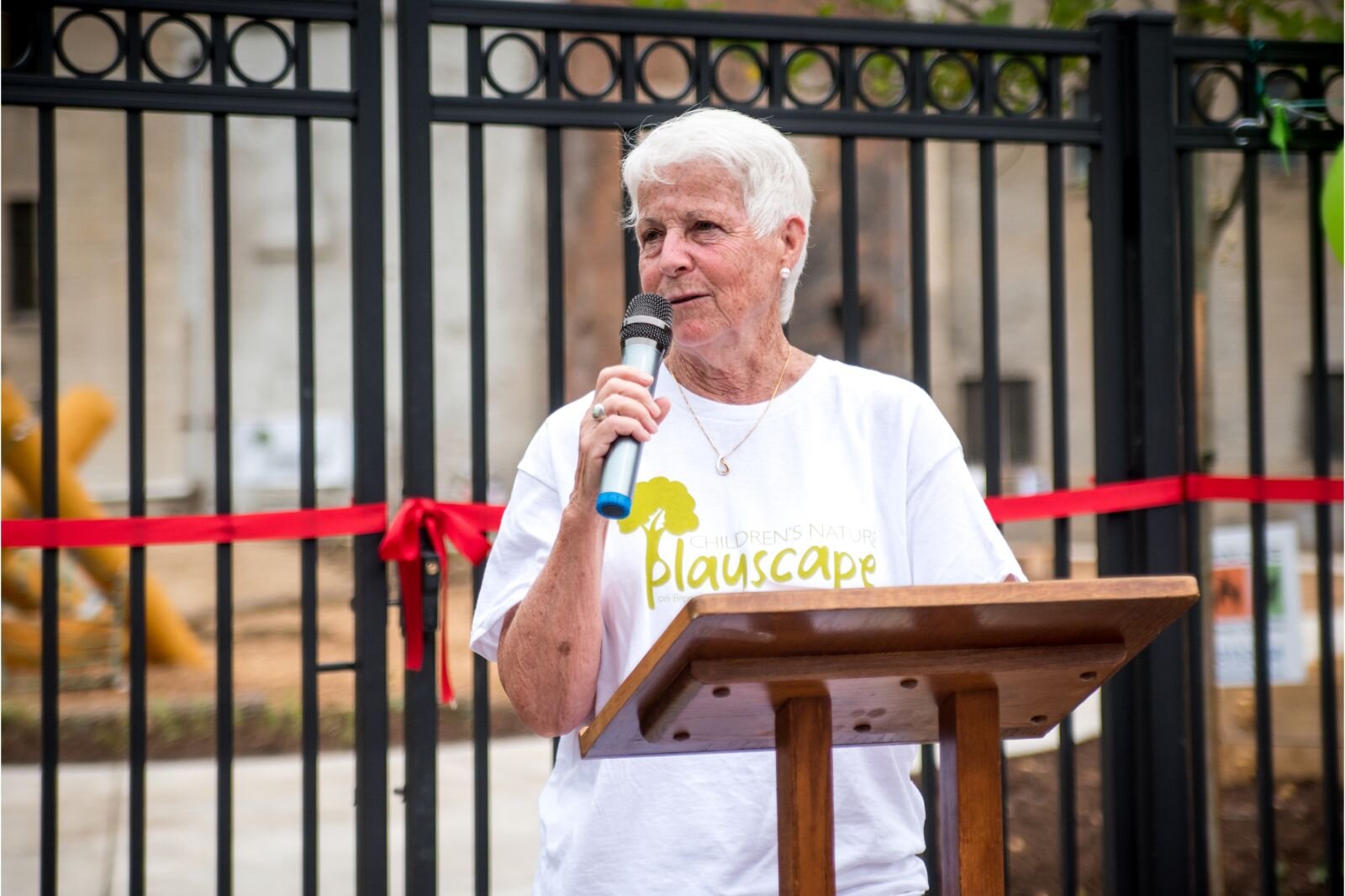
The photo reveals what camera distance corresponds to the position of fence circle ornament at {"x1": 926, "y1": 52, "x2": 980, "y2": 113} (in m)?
3.48

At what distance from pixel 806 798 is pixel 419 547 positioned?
167 cm

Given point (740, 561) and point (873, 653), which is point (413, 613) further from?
point (873, 653)

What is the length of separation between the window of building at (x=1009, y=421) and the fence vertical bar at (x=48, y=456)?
32.8ft

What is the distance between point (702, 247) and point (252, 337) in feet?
31.8

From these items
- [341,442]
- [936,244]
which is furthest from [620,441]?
[936,244]

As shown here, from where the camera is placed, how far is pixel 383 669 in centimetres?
319

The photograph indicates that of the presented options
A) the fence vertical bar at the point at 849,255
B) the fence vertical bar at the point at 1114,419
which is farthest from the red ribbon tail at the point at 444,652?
the fence vertical bar at the point at 1114,419

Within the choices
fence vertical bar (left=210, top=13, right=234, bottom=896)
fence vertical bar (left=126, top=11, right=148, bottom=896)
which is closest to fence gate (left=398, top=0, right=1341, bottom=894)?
fence vertical bar (left=210, top=13, right=234, bottom=896)

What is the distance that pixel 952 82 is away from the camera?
5.05 m

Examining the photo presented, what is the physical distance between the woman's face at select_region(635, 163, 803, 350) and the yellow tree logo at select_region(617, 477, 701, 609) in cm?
23

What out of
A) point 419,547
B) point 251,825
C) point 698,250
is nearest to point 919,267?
point 419,547

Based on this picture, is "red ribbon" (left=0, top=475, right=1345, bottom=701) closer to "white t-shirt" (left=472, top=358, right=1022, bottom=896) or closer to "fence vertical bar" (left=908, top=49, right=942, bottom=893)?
"fence vertical bar" (left=908, top=49, right=942, bottom=893)

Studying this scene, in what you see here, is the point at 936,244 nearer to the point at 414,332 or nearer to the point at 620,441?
the point at 414,332

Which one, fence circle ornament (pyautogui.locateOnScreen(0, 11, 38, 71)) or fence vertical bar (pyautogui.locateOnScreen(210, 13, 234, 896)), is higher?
fence circle ornament (pyautogui.locateOnScreen(0, 11, 38, 71))
